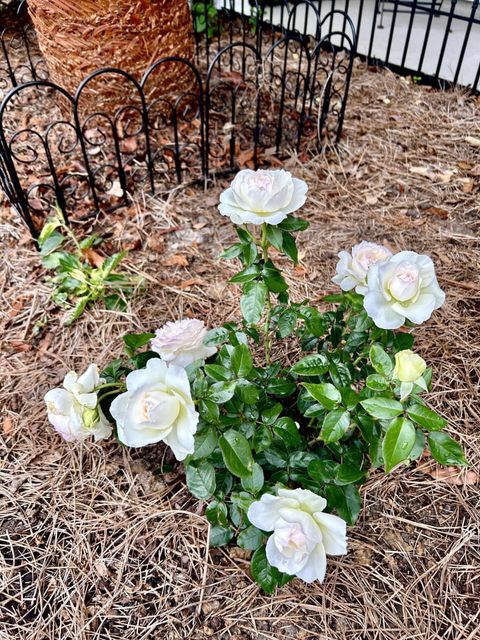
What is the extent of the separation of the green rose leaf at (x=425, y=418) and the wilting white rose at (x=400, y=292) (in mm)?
168

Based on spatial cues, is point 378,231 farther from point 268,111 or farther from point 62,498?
point 62,498

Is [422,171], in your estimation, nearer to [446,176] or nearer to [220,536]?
[446,176]

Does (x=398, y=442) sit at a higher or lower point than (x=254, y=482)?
higher

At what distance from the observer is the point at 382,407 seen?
3.20ft

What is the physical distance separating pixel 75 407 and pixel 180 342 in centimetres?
27

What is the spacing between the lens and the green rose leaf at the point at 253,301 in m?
1.20

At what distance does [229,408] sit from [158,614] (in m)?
0.58

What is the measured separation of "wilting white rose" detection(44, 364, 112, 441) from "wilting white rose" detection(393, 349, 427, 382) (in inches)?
25.5

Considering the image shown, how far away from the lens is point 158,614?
1.31 meters

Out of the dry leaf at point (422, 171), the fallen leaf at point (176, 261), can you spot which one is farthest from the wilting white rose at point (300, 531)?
the dry leaf at point (422, 171)

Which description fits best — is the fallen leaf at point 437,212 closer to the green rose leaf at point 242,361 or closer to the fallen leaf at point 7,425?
the green rose leaf at point 242,361

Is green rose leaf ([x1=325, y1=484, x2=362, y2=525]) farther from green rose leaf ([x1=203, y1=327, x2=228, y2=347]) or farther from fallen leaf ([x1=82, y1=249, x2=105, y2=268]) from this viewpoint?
fallen leaf ([x1=82, y1=249, x2=105, y2=268])

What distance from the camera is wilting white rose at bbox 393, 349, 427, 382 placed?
931mm

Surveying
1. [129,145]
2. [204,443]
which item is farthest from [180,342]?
[129,145]
